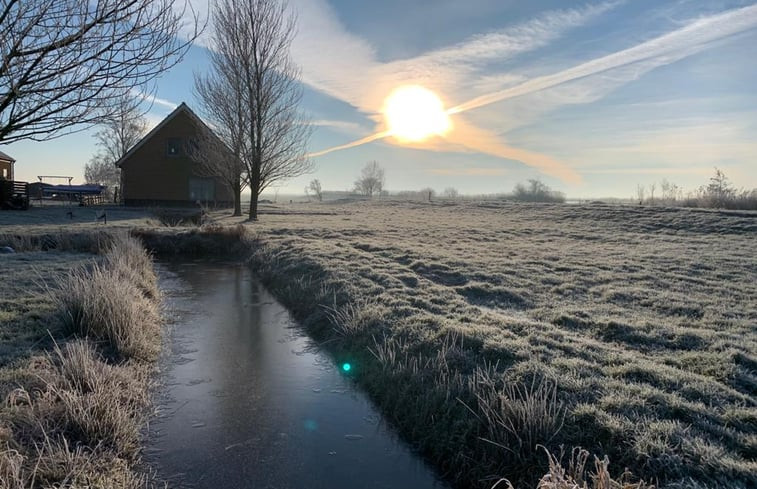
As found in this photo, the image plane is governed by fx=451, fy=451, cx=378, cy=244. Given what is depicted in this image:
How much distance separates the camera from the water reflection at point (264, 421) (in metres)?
4.15

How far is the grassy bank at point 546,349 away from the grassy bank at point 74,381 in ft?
9.12

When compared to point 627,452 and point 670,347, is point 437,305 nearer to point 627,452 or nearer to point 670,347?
point 670,347

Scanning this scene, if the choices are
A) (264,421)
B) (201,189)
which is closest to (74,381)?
(264,421)

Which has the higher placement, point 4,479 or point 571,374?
point 571,374

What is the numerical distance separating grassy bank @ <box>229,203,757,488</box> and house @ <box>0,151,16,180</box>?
34.7 m

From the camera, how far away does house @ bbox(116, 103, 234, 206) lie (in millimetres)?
29078

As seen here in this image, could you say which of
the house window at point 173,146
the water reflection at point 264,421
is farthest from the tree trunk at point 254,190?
the water reflection at point 264,421

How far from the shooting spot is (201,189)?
30250 millimetres

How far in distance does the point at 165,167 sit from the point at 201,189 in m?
2.56

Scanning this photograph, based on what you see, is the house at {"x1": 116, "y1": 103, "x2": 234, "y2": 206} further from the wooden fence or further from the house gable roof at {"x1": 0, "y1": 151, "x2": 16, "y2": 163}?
the house gable roof at {"x1": 0, "y1": 151, "x2": 16, "y2": 163}

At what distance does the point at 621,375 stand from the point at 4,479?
5518mm

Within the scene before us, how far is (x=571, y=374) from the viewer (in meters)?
4.88

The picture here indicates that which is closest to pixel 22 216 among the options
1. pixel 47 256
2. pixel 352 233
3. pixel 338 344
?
pixel 47 256

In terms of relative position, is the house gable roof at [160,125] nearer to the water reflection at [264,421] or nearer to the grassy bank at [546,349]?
the grassy bank at [546,349]
